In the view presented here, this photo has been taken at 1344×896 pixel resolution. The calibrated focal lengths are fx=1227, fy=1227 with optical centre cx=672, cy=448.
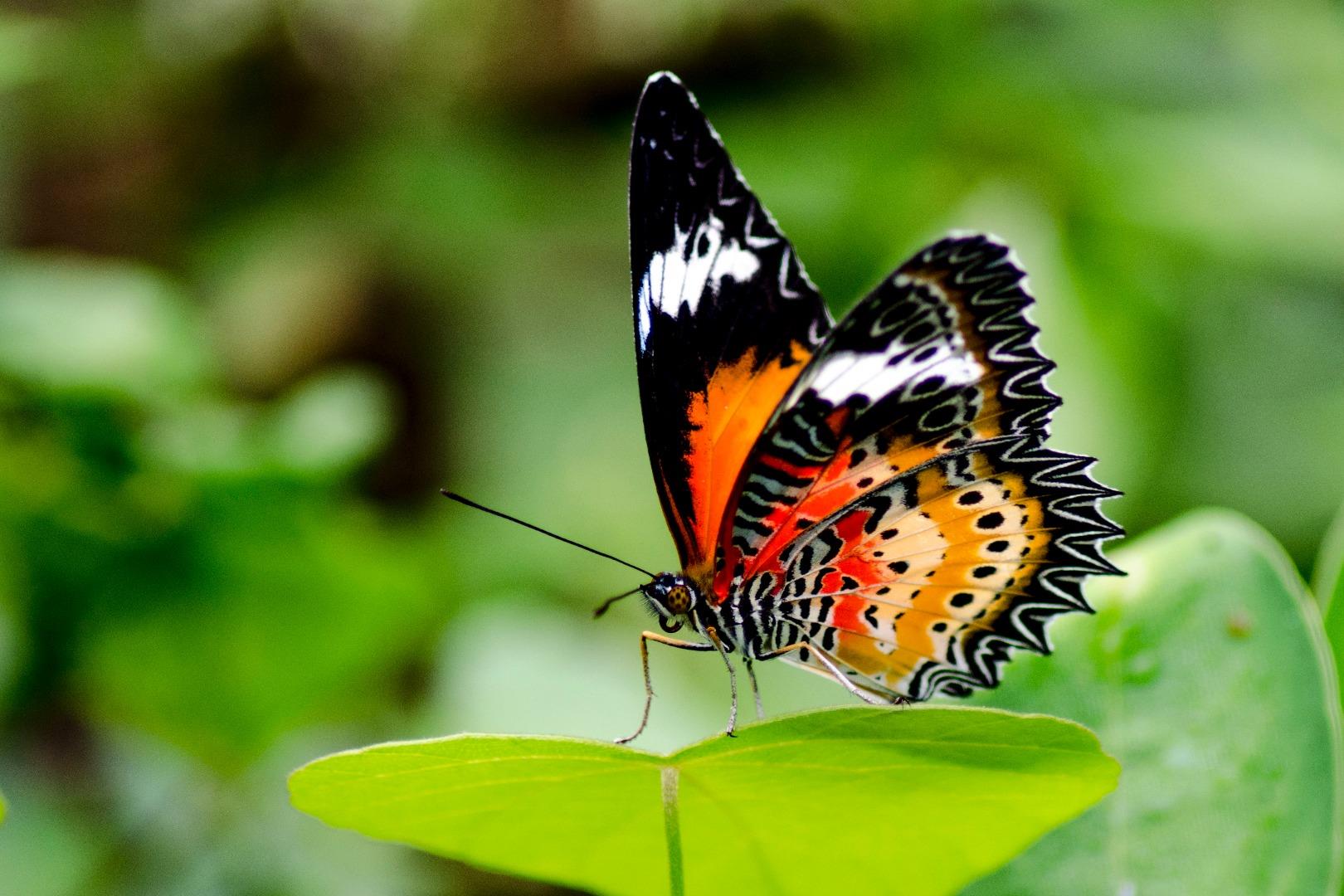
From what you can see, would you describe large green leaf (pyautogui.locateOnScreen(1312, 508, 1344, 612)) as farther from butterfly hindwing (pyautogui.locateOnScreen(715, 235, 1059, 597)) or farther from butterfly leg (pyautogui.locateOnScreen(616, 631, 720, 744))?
butterfly leg (pyautogui.locateOnScreen(616, 631, 720, 744))

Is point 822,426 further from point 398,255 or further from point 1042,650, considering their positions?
point 398,255

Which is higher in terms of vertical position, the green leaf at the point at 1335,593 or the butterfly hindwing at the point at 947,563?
the green leaf at the point at 1335,593

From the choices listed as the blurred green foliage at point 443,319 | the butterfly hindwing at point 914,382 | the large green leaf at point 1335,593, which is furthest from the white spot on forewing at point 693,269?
the blurred green foliage at point 443,319

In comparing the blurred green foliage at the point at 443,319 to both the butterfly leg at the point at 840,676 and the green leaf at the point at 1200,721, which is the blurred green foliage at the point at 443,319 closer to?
the butterfly leg at the point at 840,676

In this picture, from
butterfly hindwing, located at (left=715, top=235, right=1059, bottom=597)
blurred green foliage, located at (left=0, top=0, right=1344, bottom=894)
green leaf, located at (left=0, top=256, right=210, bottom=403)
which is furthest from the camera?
blurred green foliage, located at (left=0, top=0, right=1344, bottom=894)

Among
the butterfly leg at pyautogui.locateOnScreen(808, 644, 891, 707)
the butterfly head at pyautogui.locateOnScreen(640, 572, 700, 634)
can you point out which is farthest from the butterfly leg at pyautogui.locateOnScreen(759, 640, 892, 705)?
the butterfly head at pyautogui.locateOnScreen(640, 572, 700, 634)
